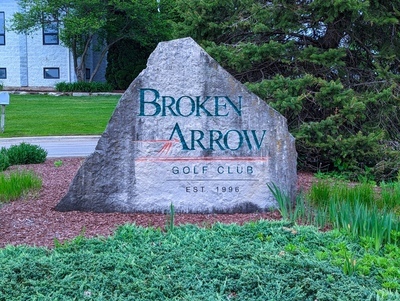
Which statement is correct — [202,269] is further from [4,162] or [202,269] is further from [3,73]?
[3,73]

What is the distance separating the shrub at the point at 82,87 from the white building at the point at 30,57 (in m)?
2.40

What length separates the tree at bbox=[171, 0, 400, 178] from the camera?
8305mm

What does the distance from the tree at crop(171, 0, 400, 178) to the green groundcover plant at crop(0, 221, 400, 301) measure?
3.80 meters

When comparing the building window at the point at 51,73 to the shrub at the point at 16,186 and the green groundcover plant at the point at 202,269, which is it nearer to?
the shrub at the point at 16,186

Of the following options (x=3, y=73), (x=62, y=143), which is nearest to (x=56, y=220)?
(x=62, y=143)

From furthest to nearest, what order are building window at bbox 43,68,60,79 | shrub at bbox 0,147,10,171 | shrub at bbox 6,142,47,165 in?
1. building window at bbox 43,68,60,79
2. shrub at bbox 6,142,47,165
3. shrub at bbox 0,147,10,171

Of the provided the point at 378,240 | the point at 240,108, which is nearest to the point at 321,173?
the point at 240,108

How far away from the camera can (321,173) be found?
8.46 m

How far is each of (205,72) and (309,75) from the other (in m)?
2.56

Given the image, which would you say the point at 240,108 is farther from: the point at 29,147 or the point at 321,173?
the point at 29,147

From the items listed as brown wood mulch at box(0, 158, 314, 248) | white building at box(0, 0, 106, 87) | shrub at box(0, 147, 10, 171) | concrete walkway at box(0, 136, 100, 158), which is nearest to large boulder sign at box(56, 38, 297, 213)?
brown wood mulch at box(0, 158, 314, 248)

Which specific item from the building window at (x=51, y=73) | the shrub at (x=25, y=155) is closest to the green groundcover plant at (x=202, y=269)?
the shrub at (x=25, y=155)

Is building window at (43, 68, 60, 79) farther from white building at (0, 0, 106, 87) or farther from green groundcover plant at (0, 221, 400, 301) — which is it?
green groundcover plant at (0, 221, 400, 301)

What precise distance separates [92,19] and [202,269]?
27.1m
